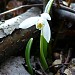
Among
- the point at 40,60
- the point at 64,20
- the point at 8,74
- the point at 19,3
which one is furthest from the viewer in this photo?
the point at 19,3

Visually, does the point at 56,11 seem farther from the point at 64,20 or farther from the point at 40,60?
the point at 40,60

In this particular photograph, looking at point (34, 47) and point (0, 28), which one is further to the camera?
point (34, 47)

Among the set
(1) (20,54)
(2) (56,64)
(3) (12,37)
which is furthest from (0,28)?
(2) (56,64)

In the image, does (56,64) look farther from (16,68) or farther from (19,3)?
(19,3)

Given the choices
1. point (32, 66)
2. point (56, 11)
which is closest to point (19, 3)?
point (56, 11)

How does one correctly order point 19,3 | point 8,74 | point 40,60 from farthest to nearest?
point 19,3 < point 40,60 < point 8,74

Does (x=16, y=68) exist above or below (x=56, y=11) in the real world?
below

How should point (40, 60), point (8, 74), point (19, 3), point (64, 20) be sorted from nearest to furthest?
point (8, 74)
point (40, 60)
point (64, 20)
point (19, 3)

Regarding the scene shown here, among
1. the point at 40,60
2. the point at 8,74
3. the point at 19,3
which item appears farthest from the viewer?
the point at 19,3

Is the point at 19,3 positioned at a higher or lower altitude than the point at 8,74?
higher
